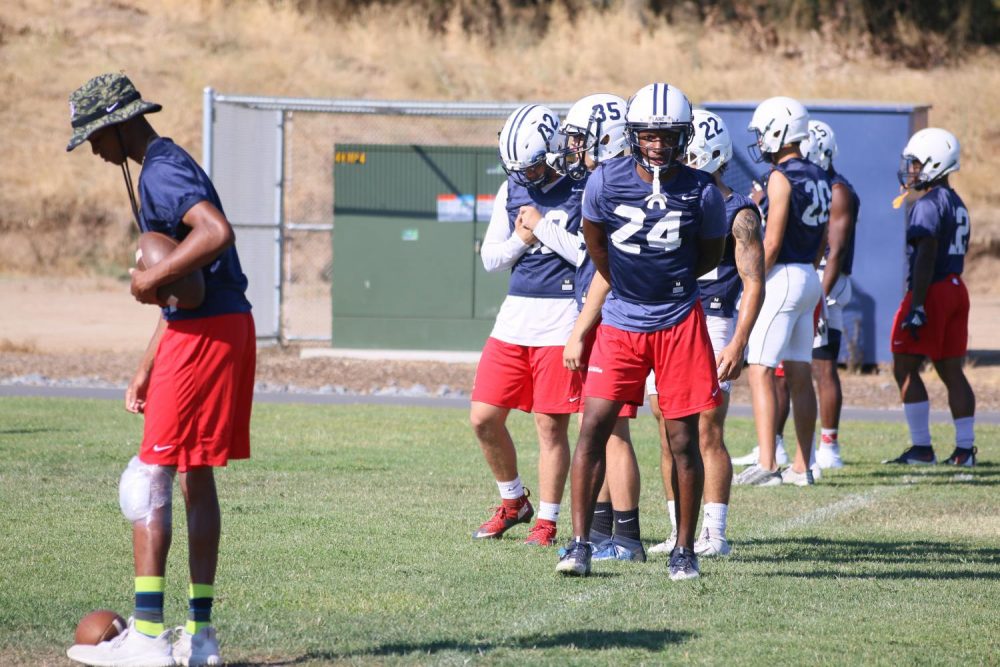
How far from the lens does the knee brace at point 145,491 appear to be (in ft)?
16.8

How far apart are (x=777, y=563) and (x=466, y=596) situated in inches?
69.3

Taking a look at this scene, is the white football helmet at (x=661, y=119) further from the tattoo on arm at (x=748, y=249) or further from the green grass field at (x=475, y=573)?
the green grass field at (x=475, y=573)

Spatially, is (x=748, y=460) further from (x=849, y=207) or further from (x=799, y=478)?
(x=849, y=207)

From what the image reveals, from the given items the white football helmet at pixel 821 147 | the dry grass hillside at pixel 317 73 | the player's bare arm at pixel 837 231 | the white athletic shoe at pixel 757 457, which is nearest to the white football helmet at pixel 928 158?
the white football helmet at pixel 821 147

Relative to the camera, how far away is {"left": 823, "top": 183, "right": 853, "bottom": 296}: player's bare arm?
35.9ft

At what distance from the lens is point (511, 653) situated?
5.44 meters

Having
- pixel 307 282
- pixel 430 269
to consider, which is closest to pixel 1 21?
pixel 307 282

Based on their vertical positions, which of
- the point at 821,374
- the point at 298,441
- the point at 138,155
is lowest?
the point at 298,441

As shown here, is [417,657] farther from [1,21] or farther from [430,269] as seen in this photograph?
[1,21]

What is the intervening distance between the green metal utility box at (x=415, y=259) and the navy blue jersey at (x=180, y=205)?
554 inches

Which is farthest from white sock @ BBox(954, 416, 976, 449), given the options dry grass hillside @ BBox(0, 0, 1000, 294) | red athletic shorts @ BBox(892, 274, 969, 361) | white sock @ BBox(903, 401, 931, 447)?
dry grass hillside @ BBox(0, 0, 1000, 294)

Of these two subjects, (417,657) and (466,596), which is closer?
(417,657)

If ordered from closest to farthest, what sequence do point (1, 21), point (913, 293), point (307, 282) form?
point (913, 293) → point (307, 282) → point (1, 21)

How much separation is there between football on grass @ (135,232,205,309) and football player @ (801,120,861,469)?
6702 mm
